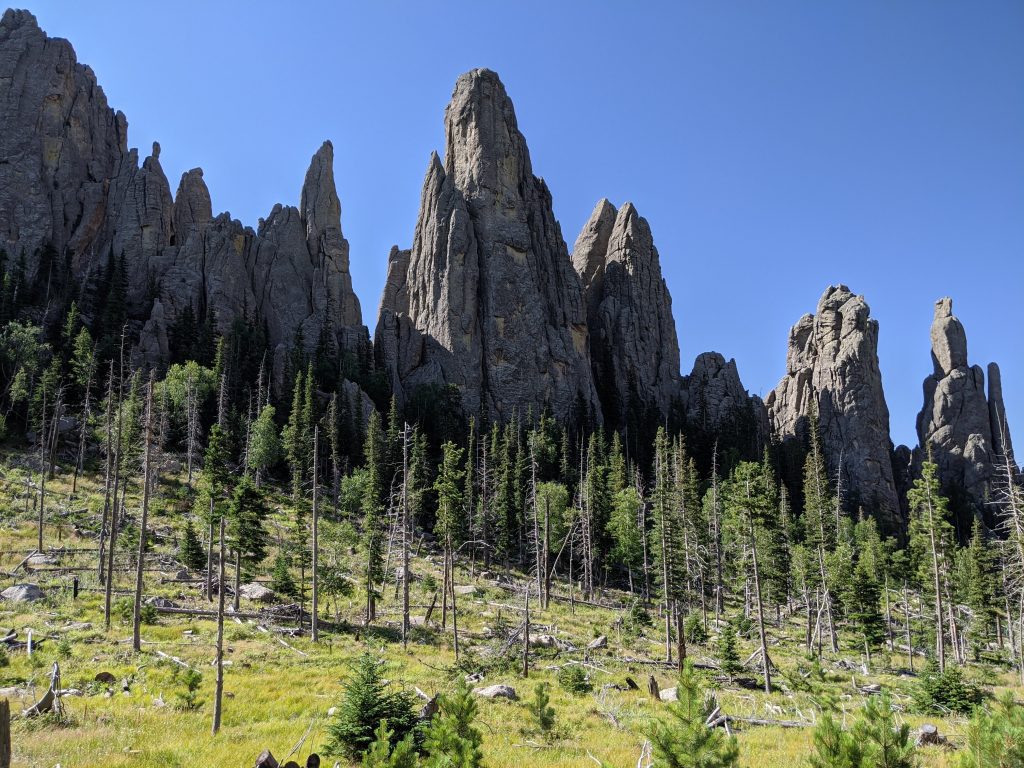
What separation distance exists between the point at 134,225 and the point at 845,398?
410ft

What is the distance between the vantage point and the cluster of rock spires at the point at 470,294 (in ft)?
348

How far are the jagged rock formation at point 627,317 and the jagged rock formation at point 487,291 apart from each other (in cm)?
889

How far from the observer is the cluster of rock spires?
106 m

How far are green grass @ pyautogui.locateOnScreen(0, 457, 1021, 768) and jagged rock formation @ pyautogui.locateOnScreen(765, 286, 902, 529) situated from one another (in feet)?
234

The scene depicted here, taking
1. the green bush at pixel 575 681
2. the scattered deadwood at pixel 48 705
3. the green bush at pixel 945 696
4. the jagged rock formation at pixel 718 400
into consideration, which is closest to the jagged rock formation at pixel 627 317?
the jagged rock formation at pixel 718 400

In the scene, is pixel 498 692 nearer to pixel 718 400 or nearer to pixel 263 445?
pixel 263 445

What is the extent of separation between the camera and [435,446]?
87500 millimetres

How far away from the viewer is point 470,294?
375 ft

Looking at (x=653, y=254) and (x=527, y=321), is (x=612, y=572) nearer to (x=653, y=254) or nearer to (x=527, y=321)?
(x=527, y=321)

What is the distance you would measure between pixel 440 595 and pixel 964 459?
374ft

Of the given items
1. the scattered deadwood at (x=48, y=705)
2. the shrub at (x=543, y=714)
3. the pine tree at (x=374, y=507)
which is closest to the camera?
the scattered deadwood at (x=48, y=705)

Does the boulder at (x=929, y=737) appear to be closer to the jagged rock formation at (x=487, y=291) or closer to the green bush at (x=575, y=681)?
the green bush at (x=575, y=681)

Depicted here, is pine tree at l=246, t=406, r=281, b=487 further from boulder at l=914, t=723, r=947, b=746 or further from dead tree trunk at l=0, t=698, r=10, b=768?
dead tree trunk at l=0, t=698, r=10, b=768

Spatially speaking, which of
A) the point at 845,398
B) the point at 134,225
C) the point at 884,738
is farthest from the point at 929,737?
the point at 134,225
